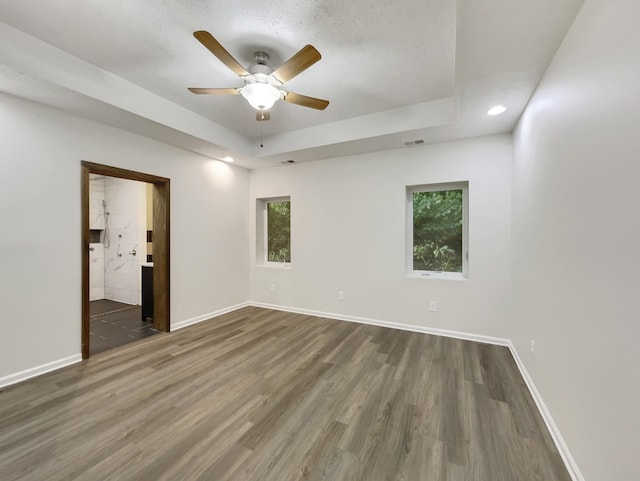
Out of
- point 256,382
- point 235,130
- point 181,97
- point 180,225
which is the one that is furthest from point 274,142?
point 256,382

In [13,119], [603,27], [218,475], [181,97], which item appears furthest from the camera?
[181,97]

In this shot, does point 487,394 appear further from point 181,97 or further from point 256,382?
point 181,97

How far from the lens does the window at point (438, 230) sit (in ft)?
11.8

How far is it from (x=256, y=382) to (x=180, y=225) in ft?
8.10

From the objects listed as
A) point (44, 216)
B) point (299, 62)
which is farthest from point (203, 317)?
point (299, 62)

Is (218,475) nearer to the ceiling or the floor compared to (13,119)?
nearer to the floor

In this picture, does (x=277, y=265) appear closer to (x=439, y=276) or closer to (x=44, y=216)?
(x=439, y=276)

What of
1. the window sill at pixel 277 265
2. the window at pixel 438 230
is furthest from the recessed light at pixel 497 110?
the window sill at pixel 277 265

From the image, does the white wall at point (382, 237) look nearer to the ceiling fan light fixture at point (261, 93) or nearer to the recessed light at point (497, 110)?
the recessed light at point (497, 110)

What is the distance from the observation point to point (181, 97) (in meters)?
2.95

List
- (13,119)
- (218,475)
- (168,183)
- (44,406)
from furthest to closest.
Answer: (168,183)
(13,119)
(44,406)
(218,475)

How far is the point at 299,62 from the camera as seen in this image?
1.90m

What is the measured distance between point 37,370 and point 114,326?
4.64ft

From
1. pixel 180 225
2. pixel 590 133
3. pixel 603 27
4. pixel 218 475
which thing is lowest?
pixel 218 475
